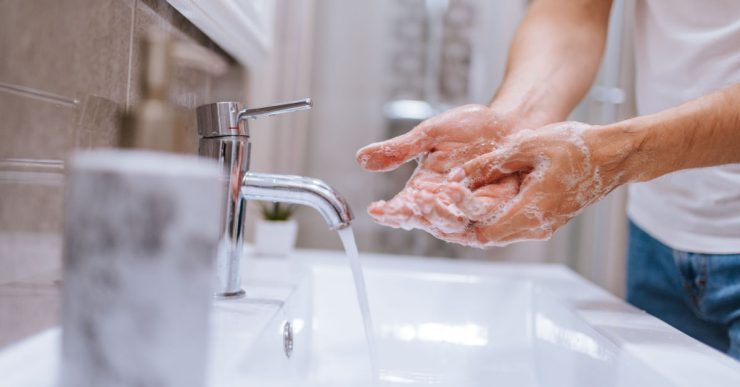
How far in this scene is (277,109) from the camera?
1.80 ft

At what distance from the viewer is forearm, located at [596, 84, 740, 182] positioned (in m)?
0.51

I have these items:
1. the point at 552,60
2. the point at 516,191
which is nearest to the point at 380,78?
the point at 552,60

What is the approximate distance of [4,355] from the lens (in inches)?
15.4

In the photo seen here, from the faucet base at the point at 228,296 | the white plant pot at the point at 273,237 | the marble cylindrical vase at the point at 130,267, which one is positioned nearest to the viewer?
the marble cylindrical vase at the point at 130,267

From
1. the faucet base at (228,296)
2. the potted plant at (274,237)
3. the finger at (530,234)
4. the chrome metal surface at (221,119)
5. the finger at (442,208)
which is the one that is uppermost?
the chrome metal surface at (221,119)

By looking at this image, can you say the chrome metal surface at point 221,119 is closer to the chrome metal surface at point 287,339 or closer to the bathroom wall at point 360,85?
the chrome metal surface at point 287,339

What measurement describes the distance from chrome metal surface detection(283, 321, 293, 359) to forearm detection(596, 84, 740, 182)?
0.37 meters

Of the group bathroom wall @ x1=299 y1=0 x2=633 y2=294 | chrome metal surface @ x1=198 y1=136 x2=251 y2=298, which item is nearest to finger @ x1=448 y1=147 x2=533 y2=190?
chrome metal surface @ x1=198 y1=136 x2=251 y2=298

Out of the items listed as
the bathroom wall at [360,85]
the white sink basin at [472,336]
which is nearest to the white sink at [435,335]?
the white sink basin at [472,336]

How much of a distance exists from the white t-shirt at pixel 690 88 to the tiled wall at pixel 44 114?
0.67 metres

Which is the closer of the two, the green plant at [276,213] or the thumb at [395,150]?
the thumb at [395,150]

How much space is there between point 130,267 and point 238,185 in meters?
0.33

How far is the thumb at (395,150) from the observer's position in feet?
1.88

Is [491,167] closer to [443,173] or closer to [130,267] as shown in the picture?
[443,173]
